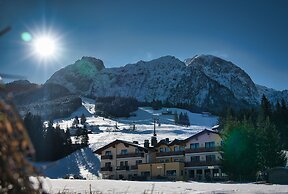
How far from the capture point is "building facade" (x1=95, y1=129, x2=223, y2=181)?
220 feet

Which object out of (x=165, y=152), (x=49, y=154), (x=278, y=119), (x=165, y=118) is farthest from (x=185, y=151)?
(x=165, y=118)

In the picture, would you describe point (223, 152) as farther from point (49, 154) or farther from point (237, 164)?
point (49, 154)

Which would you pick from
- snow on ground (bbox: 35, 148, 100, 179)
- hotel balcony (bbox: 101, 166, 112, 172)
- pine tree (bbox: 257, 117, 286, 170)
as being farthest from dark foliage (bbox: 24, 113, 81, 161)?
pine tree (bbox: 257, 117, 286, 170)

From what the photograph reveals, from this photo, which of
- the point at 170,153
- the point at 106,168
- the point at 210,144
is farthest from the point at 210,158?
the point at 106,168

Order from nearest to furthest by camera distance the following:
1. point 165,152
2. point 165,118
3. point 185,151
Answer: point 185,151, point 165,152, point 165,118

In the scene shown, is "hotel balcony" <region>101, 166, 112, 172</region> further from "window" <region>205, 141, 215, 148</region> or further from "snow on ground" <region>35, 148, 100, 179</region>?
"window" <region>205, 141, 215, 148</region>

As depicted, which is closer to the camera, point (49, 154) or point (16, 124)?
point (16, 124)

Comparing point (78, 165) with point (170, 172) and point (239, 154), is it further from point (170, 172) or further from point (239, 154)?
point (239, 154)

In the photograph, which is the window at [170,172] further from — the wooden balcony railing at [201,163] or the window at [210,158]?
the window at [210,158]

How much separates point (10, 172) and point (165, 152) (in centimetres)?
7391

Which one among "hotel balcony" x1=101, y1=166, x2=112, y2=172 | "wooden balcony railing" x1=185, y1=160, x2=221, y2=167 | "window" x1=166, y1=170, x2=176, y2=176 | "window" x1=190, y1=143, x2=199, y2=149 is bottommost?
"window" x1=166, y1=170, x2=176, y2=176

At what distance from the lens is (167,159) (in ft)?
247

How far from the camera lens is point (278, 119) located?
104125 millimetres

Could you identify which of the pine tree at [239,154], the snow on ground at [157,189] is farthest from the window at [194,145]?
the snow on ground at [157,189]
